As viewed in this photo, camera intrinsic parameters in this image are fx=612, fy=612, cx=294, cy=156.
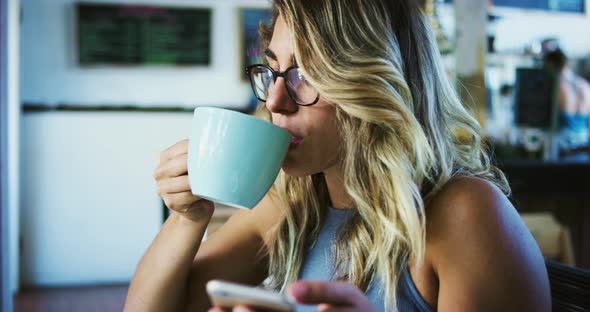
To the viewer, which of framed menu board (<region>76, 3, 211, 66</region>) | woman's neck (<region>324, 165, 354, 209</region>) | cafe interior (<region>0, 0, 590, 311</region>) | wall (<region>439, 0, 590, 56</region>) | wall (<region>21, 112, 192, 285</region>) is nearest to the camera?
woman's neck (<region>324, 165, 354, 209</region>)

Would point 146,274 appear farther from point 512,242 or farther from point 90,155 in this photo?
point 90,155

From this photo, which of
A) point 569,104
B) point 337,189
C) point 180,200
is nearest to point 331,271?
point 337,189

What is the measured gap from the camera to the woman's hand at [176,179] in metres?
0.84

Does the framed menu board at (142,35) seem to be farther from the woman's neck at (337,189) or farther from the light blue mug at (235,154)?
the light blue mug at (235,154)

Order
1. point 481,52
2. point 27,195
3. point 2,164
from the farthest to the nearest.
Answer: point 27,195, point 481,52, point 2,164

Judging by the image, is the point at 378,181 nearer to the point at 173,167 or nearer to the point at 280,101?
the point at 280,101

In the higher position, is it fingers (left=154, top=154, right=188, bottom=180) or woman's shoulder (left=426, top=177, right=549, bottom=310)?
fingers (left=154, top=154, right=188, bottom=180)

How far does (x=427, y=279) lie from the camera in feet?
2.63

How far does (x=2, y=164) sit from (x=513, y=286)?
1.29 m

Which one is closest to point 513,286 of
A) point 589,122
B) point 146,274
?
point 146,274

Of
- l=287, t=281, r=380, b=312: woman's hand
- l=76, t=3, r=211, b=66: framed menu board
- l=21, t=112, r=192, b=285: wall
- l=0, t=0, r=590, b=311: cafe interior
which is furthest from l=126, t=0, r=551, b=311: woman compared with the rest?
l=76, t=3, r=211, b=66: framed menu board

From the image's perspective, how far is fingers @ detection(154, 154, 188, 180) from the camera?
83 centimetres

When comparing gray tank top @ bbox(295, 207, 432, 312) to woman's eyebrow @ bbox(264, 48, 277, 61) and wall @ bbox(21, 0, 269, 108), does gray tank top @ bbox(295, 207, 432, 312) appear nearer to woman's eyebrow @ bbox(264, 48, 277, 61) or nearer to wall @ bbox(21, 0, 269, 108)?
woman's eyebrow @ bbox(264, 48, 277, 61)

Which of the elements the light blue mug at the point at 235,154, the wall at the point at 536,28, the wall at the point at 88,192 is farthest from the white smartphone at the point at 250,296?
the wall at the point at 536,28
